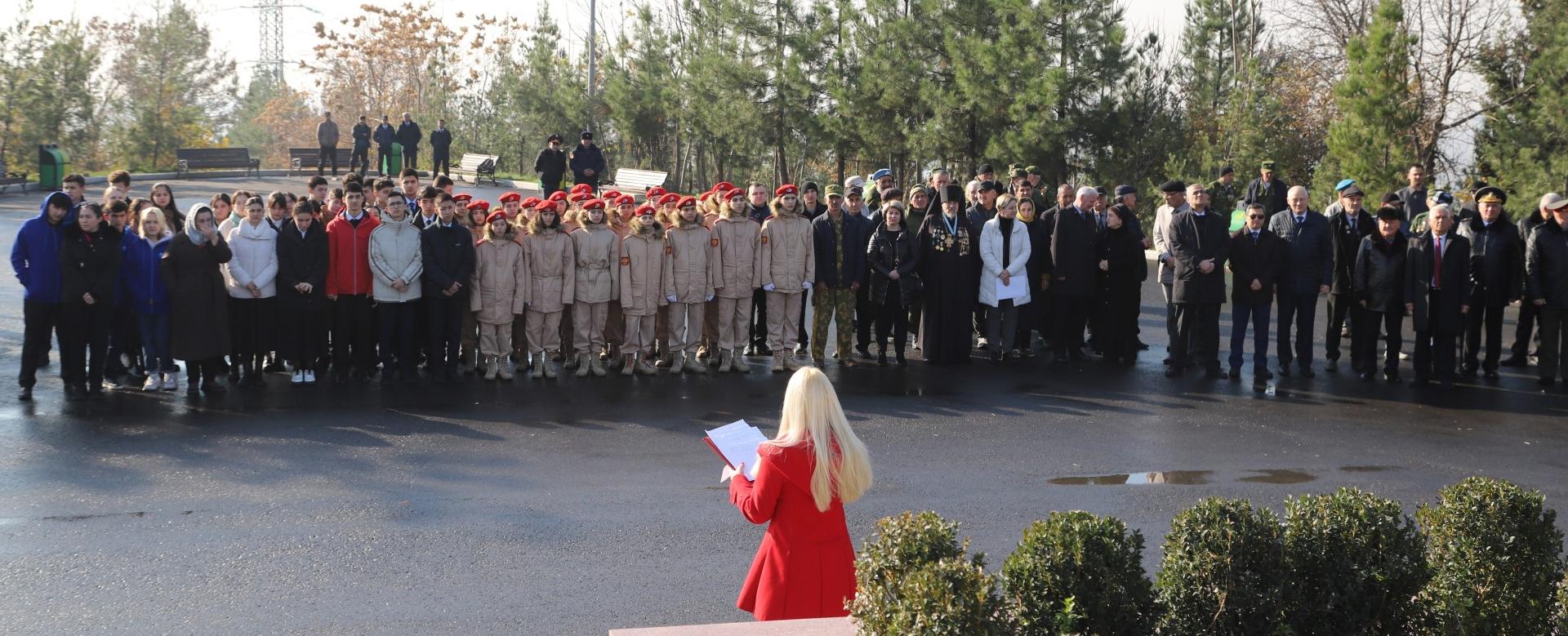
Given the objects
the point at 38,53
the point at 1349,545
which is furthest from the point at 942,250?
the point at 38,53

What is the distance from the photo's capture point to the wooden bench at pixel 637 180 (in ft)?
108

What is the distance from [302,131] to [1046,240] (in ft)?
198

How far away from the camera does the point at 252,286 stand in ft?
40.6

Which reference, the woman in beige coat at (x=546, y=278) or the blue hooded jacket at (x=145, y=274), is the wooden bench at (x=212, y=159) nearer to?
the blue hooded jacket at (x=145, y=274)

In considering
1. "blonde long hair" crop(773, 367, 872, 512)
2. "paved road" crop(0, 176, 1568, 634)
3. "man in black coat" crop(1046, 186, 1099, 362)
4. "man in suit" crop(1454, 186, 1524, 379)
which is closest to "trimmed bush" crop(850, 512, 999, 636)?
"blonde long hair" crop(773, 367, 872, 512)

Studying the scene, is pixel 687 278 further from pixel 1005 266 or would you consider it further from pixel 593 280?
pixel 1005 266

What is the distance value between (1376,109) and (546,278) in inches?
606

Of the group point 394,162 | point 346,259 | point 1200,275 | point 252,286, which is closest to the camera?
point 252,286

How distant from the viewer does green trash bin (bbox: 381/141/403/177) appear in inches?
1377

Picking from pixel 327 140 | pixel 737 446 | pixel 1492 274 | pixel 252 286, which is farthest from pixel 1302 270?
pixel 327 140

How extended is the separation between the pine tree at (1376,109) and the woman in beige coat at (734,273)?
12.8 metres

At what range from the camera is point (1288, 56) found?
32.9 metres

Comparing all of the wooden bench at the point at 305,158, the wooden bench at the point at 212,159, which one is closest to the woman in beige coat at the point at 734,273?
the wooden bench at the point at 305,158

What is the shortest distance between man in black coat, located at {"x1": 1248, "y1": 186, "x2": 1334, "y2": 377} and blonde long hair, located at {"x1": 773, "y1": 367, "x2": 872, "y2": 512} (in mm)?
9259
